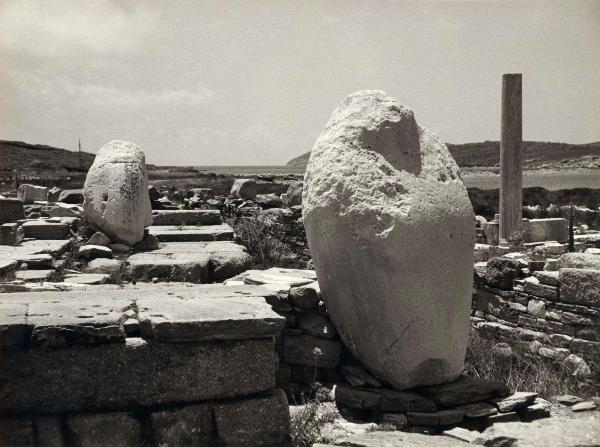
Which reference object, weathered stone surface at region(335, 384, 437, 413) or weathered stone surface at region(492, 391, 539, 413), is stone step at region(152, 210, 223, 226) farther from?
weathered stone surface at region(492, 391, 539, 413)

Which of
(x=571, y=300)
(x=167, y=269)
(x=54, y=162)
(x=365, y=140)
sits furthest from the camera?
(x=54, y=162)

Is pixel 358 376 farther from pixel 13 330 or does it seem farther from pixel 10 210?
pixel 10 210

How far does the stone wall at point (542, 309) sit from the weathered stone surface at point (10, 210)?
707cm

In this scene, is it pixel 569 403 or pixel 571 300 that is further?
pixel 571 300

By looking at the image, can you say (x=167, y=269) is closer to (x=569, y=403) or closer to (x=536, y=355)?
(x=536, y=355)

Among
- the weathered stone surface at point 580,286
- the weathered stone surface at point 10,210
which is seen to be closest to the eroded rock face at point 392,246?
the weathered stone surface at point 580,286

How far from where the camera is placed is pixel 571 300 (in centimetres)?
556

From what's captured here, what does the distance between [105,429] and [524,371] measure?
11.6ft

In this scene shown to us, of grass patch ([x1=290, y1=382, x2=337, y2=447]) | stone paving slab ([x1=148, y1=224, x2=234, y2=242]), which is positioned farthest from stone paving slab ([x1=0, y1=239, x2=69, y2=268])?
grass patch ([x1=290, y1=382, x2=337, y2=447])

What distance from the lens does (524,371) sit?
5.12 m

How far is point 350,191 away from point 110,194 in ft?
17.4

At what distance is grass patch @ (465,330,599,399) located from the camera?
4.91 metres

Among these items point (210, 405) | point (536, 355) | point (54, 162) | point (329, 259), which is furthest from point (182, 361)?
point (54, 162)

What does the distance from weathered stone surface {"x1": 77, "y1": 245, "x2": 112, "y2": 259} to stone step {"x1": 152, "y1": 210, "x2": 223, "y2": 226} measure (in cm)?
478
